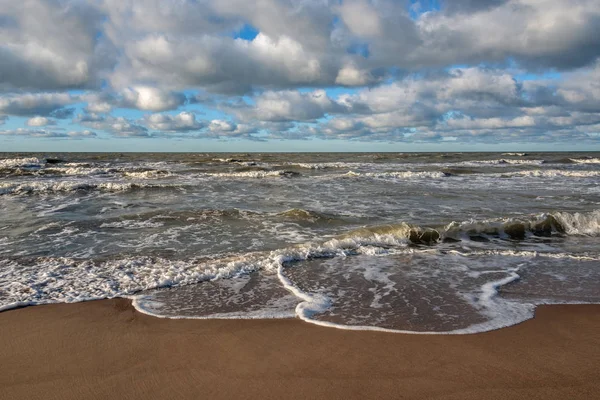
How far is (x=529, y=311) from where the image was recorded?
4.84 metres

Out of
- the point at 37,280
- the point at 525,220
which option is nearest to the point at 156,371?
the point at 37,280

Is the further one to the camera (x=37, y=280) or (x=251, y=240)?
(x=251, y=240)

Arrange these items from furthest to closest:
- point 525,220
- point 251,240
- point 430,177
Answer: point 430,177, point 525,220, point 251,240

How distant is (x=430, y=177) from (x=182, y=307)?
2458 centimetres

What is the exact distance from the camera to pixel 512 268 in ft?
22.4

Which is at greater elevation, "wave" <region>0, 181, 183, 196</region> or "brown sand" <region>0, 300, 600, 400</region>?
"wave" <region>0, 181, 183, 196</region>

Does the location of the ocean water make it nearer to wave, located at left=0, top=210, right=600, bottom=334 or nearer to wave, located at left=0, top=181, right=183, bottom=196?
wave, located at left=0, top=210, right=600, bottom=334

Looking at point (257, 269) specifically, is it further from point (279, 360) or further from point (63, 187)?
point (63, 187)

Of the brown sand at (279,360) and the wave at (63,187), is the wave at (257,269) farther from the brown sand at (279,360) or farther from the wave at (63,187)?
the wave at (63,187)

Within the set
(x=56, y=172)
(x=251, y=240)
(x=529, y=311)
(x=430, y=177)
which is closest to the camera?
(x=529, y=311)

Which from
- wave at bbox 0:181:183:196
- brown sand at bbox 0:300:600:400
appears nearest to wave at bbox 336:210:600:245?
brown sand at bbox 0:300:600:400

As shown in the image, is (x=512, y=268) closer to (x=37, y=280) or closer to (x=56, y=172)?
(x=37, y=280)

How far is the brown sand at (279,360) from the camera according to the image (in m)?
3.13

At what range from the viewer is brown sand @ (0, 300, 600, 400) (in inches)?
123
